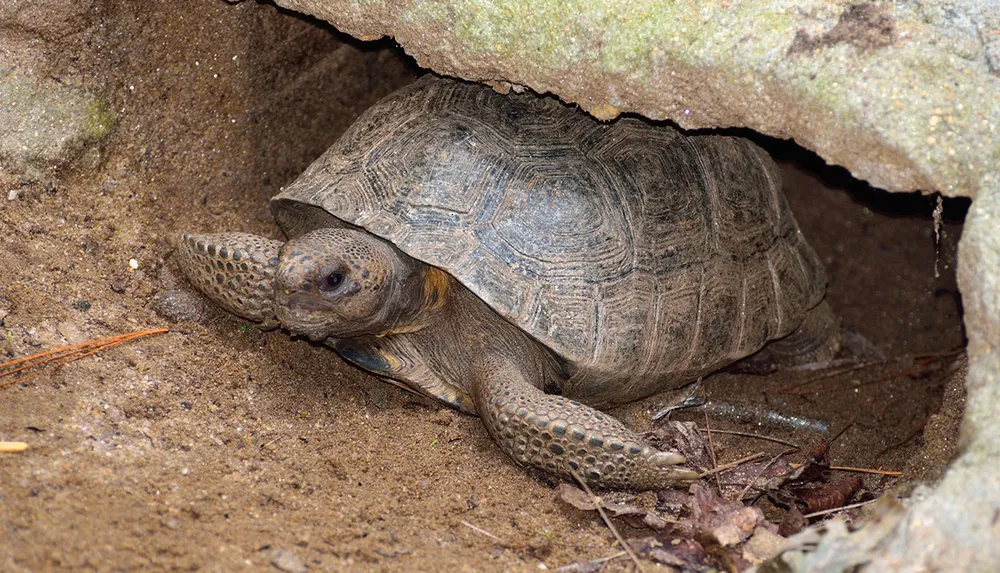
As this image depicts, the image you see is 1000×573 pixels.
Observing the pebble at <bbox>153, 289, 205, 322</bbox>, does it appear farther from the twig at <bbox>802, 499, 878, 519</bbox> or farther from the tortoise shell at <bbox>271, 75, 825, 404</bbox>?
the twig at <bbox>802, 499, 878, 519</bbox>

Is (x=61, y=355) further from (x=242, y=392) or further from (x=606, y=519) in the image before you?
(x=606, y=519)

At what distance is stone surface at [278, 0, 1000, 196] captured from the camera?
3.06 metres

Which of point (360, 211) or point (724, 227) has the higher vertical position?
point (360, 211)

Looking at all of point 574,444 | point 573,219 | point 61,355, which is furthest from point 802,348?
point 61,355

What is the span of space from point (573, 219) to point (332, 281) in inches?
41.4

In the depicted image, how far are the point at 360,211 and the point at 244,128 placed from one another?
1.17m

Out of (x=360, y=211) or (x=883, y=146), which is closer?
(x=883, y=146)

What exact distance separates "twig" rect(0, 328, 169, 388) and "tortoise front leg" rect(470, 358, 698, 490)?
60.9 inches

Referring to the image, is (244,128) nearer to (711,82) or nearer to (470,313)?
(470,313)

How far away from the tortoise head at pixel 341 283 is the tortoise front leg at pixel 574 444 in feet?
2.05

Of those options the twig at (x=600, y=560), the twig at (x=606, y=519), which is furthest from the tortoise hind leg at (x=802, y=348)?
the twig at (x=600, y=560)

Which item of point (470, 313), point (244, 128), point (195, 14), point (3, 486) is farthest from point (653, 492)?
point (195, 14)

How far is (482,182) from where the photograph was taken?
12.5ft

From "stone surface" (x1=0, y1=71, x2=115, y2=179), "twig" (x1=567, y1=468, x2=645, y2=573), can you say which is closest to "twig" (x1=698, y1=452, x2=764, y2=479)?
"twig" (x1=567, y1=468, x2=645, y2=573)
